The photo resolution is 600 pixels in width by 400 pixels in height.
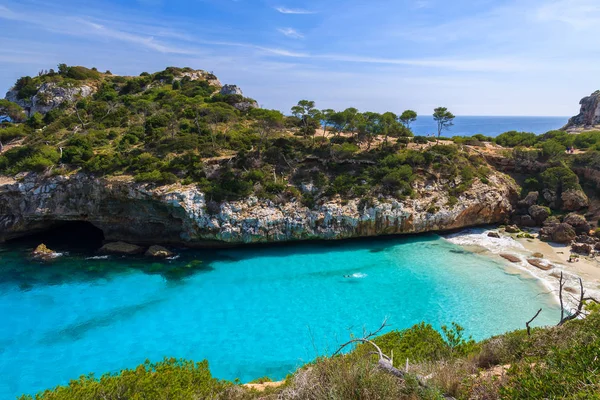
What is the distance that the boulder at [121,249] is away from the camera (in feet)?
83.4

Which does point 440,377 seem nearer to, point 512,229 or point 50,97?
point 512,229

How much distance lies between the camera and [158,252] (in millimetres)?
24844

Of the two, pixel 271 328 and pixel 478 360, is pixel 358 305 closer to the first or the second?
pixel 271 328

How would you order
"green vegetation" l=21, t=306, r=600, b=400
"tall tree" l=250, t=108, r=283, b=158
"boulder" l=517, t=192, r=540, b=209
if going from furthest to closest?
"tall tree" l=250, t=108, r=283, b=158 → "boulder" l=517, t=192, r=540, b=209 → "green vegetation" l=21, t=306, r=600, b=400

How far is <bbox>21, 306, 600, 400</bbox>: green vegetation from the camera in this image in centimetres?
516

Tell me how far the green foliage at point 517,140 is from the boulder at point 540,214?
1268 cm

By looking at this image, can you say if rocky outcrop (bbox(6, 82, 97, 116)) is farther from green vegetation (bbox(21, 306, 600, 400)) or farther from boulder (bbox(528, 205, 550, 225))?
boulder (bbox(528, 205, 550, 225))

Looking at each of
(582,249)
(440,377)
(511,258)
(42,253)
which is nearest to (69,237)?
(42,253)

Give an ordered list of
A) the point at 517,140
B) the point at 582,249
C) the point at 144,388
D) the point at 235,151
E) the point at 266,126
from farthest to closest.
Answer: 1. the point at 517,140
2. the point at 266,126
3. the point at 235,151
4. the point at 582,249
5. the point at 144,388

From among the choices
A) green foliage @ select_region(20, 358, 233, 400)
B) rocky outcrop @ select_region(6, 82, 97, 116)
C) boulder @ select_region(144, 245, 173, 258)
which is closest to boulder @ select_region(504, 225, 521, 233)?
green foliage @ select_region(20, 358, 233, 400)

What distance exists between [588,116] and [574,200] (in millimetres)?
39887

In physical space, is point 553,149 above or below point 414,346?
above

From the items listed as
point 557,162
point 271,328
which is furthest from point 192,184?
point 557,162

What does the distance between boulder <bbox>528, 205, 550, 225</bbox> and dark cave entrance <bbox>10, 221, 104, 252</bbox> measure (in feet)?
132
